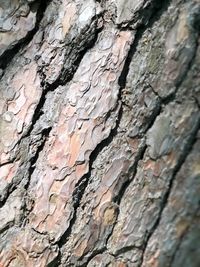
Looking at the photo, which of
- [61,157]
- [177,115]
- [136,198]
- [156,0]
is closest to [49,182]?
[61,157]

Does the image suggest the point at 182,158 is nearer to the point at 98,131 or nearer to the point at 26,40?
the point at 98,131

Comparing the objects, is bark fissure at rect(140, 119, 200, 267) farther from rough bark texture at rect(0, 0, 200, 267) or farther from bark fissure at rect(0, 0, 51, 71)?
bark fissure at rect(0, 0, 51, 71)

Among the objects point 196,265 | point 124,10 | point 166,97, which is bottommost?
point 196,265

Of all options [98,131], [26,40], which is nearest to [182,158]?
[98,131]

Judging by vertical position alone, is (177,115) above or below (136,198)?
above

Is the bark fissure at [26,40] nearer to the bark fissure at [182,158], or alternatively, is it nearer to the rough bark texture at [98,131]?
the rough bark texture at [98,131]

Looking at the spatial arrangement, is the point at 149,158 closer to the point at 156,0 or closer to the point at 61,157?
the point at 61,157

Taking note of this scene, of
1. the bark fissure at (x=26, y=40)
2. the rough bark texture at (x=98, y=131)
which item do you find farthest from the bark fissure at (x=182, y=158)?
the bark fissure at (x=26, y=40)

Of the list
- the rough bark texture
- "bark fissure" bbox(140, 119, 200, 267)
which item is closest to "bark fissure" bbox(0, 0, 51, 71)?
the rough bark texture
